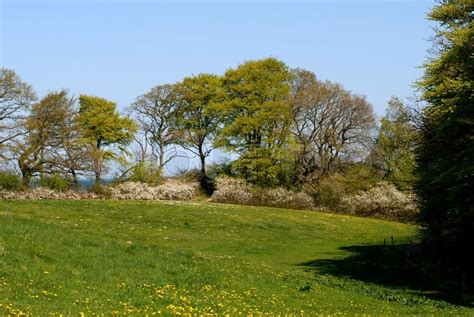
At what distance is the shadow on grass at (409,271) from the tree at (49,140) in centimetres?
3623

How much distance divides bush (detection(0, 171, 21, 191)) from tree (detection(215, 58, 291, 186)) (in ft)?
88.0

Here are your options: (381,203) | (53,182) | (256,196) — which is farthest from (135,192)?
(381,203)

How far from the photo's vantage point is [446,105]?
24469 mm

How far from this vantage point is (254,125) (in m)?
69.6

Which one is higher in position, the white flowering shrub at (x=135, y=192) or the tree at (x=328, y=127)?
the tree at (x=328, y=127)

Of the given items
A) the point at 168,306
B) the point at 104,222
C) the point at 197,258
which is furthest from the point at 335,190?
A: the point at 168,306

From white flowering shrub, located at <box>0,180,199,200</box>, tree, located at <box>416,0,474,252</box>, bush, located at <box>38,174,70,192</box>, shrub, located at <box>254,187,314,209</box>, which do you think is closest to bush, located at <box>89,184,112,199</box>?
white flowering shrub, located at <box>0,180,199,200</box>

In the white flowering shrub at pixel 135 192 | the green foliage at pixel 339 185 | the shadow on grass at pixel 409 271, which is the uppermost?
the green foliage at pixel 339 185

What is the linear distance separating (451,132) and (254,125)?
4514 cm

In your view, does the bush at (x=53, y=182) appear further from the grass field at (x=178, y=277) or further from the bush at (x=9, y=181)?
the grass field at (x=178, y=277)

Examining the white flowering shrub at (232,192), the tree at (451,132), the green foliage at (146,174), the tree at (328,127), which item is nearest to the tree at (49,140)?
the green foliage at (146,174)

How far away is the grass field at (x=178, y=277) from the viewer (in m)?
12.8

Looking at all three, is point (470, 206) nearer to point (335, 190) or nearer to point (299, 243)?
point (299, 243)

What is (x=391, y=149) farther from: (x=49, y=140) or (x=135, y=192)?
(x=49, y=140)
